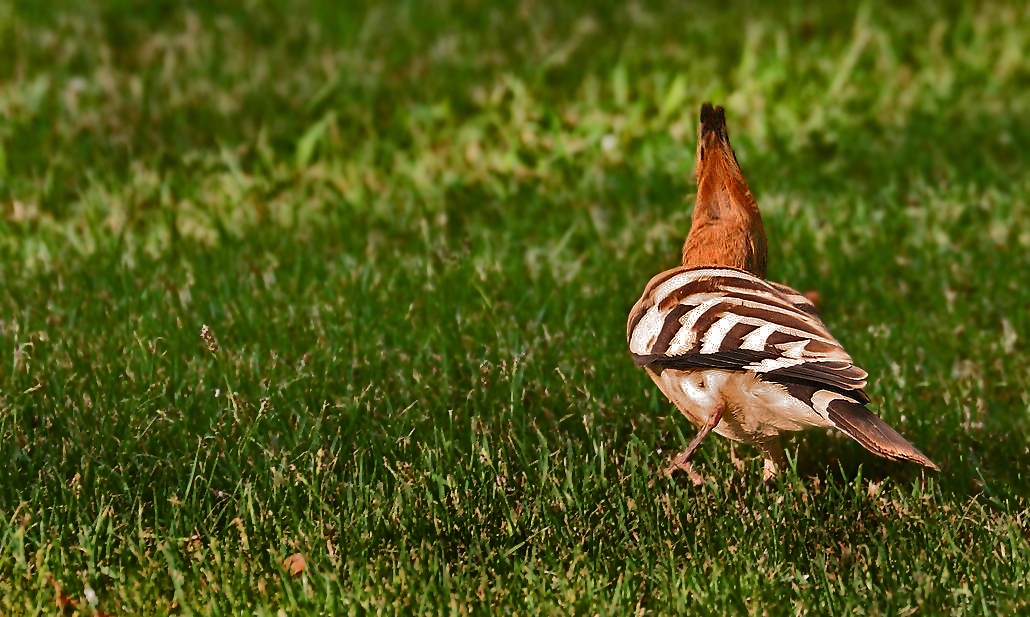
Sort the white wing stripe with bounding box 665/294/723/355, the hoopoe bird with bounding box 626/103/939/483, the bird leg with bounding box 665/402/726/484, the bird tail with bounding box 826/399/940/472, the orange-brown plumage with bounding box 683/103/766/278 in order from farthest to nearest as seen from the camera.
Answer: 1. the orange-brown plumage with bounding box 683/103/766/278
2. the bird leg with bounding box 665/402/726/484
3. the white wing stripe with bounding box 665/294/723/355
4. the hoopoe bird with bounding box 626/103/939/483
5. the bird tail with bounding box 826/399/940/472

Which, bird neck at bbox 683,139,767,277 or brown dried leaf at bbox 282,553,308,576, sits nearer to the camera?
brown dried leaf at bbox 282,553,308,576

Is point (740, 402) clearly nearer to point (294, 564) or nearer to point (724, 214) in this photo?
point (724, 214)

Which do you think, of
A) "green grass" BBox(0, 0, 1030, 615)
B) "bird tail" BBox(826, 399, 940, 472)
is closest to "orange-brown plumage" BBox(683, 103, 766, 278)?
"green grass" BBox(0, 0, 1030, 615)

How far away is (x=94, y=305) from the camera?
513 cm

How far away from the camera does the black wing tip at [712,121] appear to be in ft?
12.9

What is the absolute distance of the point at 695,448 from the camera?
12.3 ft

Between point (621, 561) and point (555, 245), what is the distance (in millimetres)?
2677

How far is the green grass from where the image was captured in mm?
3414

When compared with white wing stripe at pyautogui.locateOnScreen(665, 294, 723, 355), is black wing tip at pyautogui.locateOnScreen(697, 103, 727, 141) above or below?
above

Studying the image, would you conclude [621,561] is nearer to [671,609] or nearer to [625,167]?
[671,609]

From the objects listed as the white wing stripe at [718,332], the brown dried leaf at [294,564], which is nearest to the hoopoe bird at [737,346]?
the white wing stripe at [718,332]

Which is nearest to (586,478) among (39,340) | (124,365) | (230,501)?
(230,501)

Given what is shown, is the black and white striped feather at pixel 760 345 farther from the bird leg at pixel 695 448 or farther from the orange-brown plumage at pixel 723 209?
the orange-brown plumage at pixel 723 209

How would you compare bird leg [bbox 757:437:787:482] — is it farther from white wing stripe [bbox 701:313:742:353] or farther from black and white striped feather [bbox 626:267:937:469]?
white wing stripe [bbox 701:313:742:353]
